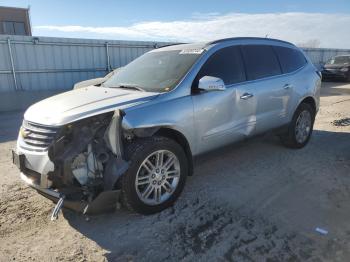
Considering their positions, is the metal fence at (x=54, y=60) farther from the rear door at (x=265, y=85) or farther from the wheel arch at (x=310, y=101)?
the wheel arch at (x=310, y=101)

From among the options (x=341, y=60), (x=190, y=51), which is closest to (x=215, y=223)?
(x=190, y=51)

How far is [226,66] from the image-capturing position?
460 cm

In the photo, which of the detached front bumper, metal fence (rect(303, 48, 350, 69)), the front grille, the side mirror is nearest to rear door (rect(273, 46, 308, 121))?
the side mirror

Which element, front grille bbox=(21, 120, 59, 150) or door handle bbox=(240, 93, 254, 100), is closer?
front grille bbox=(21, 120, 59, 150)

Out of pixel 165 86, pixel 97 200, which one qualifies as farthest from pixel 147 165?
pixel 165 86

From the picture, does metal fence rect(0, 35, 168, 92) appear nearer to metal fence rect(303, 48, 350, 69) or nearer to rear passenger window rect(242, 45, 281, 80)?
rear passenger window rect(242, 45, 281, 80)

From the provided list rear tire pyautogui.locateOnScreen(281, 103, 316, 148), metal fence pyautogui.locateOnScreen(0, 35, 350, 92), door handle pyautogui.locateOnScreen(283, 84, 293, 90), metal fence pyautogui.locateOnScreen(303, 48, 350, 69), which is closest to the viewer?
door handle pyautogui.locateOnScreen(283, 84, 293, 90)

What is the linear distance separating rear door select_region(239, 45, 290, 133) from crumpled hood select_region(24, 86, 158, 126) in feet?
5.52


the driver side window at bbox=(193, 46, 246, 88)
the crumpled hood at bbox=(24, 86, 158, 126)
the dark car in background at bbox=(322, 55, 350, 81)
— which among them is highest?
the driver side window at bbox=(193, 46, 246, 88)

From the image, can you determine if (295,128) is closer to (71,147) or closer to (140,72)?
(140,72)

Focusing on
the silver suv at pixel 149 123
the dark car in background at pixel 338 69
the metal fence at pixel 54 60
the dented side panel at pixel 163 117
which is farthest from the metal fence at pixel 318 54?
the dented side panel at pixel 163 117

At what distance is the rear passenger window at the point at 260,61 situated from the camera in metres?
4.94

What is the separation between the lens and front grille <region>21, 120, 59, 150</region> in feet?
11.0

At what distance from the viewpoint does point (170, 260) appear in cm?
300
